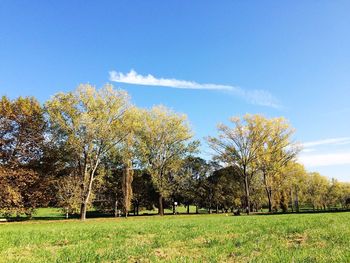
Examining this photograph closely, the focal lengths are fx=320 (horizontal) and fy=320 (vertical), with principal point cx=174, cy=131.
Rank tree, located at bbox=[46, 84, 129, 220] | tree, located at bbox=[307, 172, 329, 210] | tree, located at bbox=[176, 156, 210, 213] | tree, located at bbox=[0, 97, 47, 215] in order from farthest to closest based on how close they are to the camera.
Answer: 1. tree, located at bbox=[307, 172, 329, 210]
2. tree, located at bbox=[176, 156, 210, 213]
3. tree, located at bbox=[46, 84, 129, 220]
4. tree, located at bbox=[0, 97, 47, 215]

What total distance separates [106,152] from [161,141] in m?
14.0

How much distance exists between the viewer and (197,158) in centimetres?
9006

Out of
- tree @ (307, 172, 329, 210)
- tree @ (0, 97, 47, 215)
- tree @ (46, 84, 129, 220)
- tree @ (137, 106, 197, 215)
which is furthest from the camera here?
tree @ (307, 172, 329, 210)

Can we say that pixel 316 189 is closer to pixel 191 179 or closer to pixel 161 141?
pixel 191 179

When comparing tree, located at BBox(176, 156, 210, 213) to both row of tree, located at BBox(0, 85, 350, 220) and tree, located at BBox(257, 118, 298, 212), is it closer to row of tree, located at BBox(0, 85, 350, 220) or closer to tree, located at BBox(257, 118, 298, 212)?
row of tree, located at BBox(0, 85, 350, 220)

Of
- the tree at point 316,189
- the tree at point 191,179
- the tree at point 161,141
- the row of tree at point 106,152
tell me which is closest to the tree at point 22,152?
the row of tree at point 106,152

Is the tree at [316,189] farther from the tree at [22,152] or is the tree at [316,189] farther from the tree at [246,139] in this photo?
the tree at [22,152]

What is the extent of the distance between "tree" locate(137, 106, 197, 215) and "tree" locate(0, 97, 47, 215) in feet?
65.6

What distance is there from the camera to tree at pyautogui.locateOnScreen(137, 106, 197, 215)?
63.2 meters

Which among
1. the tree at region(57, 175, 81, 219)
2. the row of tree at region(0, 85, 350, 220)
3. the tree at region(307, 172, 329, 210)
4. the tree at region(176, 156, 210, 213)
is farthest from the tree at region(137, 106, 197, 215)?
the tree at region(307, 172, 329, 210)

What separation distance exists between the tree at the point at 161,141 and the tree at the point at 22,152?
20.0 m

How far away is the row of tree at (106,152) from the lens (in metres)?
46.3

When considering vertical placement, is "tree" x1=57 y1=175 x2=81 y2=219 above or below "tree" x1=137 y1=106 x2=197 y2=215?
below

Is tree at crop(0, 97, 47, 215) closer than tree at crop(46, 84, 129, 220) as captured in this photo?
Yes
